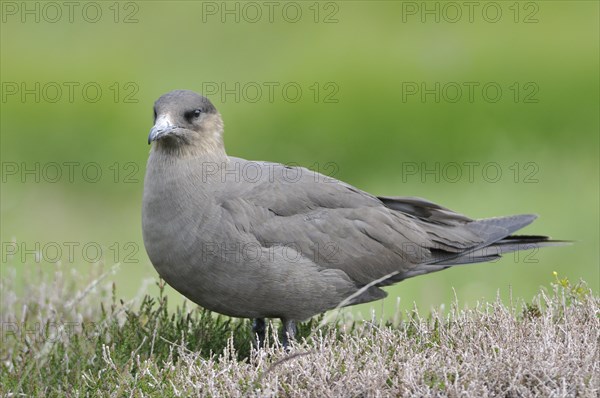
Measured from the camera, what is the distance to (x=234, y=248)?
200 inches

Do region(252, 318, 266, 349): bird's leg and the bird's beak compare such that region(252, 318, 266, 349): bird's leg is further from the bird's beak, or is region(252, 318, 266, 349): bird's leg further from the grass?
the bird's beak

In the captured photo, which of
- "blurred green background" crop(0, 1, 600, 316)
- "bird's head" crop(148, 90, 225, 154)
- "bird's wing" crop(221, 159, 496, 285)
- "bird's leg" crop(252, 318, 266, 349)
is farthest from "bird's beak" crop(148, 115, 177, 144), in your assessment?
"blurred green background" crop(0, 1, 600, 316)

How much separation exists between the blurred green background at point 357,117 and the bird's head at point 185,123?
3.26 meters

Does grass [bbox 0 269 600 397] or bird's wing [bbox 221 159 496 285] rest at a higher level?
bird's wing [bbox 221 159 496 285]

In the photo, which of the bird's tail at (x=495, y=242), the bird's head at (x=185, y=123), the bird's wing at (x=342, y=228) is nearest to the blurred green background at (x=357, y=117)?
the bird's tail at (x=495, y=242)

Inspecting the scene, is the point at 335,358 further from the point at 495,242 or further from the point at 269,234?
the point at 495,242

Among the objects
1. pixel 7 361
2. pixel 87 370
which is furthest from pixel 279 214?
pixel 7 361

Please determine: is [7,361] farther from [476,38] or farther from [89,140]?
[476,38]

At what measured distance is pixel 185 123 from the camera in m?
5.46

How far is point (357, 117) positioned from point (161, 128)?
5344mm

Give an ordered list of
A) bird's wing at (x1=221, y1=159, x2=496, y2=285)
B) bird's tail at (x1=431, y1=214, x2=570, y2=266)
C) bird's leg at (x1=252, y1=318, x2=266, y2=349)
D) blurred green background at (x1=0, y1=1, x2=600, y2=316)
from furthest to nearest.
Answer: blurred green background at (x1=0, y1=1, x2=600, y2=316), bird's tail at (x1=431, y1=214, x2=570, y2=266), bird's leg at (x1=252, y1=318, x2=266, y2=349), bird's wing at (x1=221, y1=159, x2=496, y2=285)

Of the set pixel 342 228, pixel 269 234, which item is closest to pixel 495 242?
pixel 342 228

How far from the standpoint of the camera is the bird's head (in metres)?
5.38

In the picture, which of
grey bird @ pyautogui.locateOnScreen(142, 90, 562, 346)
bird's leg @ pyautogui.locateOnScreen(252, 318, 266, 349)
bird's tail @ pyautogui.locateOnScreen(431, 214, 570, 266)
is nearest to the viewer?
grey bird @ pyautogui.locateOnScreen(142, 90, 562, 346)
